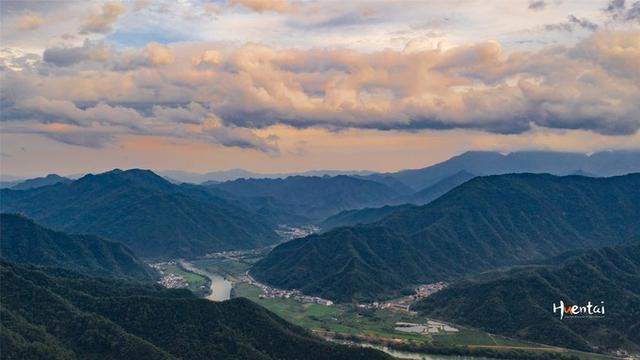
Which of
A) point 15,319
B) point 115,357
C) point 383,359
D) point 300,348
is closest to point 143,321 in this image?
point 115,357

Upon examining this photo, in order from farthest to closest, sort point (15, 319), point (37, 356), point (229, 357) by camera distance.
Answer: point (229, 357)
point (15, 319)
point (37, 356)

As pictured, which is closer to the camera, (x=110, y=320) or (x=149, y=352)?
(x=149, y=352)

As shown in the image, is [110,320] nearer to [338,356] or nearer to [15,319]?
[15,319]

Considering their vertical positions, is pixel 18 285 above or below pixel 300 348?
above

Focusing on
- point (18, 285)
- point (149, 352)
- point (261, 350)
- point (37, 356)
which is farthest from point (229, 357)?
point (18, 285)

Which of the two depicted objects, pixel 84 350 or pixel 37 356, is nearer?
pixel 37 356

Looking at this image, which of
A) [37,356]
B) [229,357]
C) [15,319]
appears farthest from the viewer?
[229,357]

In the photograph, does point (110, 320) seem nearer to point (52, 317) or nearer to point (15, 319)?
point (52, 317)

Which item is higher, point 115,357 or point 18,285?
point 18,285

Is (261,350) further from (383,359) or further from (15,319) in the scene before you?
(15,319)
